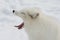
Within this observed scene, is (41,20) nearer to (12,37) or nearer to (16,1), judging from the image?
(12,37)

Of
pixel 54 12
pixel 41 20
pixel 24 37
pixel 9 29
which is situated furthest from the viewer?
pixel 54 12

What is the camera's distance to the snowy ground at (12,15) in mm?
2088

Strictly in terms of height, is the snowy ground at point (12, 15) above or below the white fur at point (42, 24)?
below

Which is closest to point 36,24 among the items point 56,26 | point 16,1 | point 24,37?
point 56,26

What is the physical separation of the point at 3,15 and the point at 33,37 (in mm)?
1018

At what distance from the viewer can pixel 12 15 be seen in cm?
251

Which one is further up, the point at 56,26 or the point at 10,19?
the point at 56,26

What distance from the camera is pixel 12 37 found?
204 cm

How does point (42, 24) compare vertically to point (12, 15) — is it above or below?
above

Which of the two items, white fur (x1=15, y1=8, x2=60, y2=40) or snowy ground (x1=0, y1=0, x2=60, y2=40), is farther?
snowy ground (x1=0, y1=0, x2=60, y2=40)

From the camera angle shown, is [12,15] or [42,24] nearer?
[42,24]

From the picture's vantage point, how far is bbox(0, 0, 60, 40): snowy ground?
6.85 ft

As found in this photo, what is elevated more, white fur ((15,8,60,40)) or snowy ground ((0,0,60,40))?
white fur ((15,8,60,40))

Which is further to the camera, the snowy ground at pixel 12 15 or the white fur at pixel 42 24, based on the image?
the snowy ground at pixel 12 15
